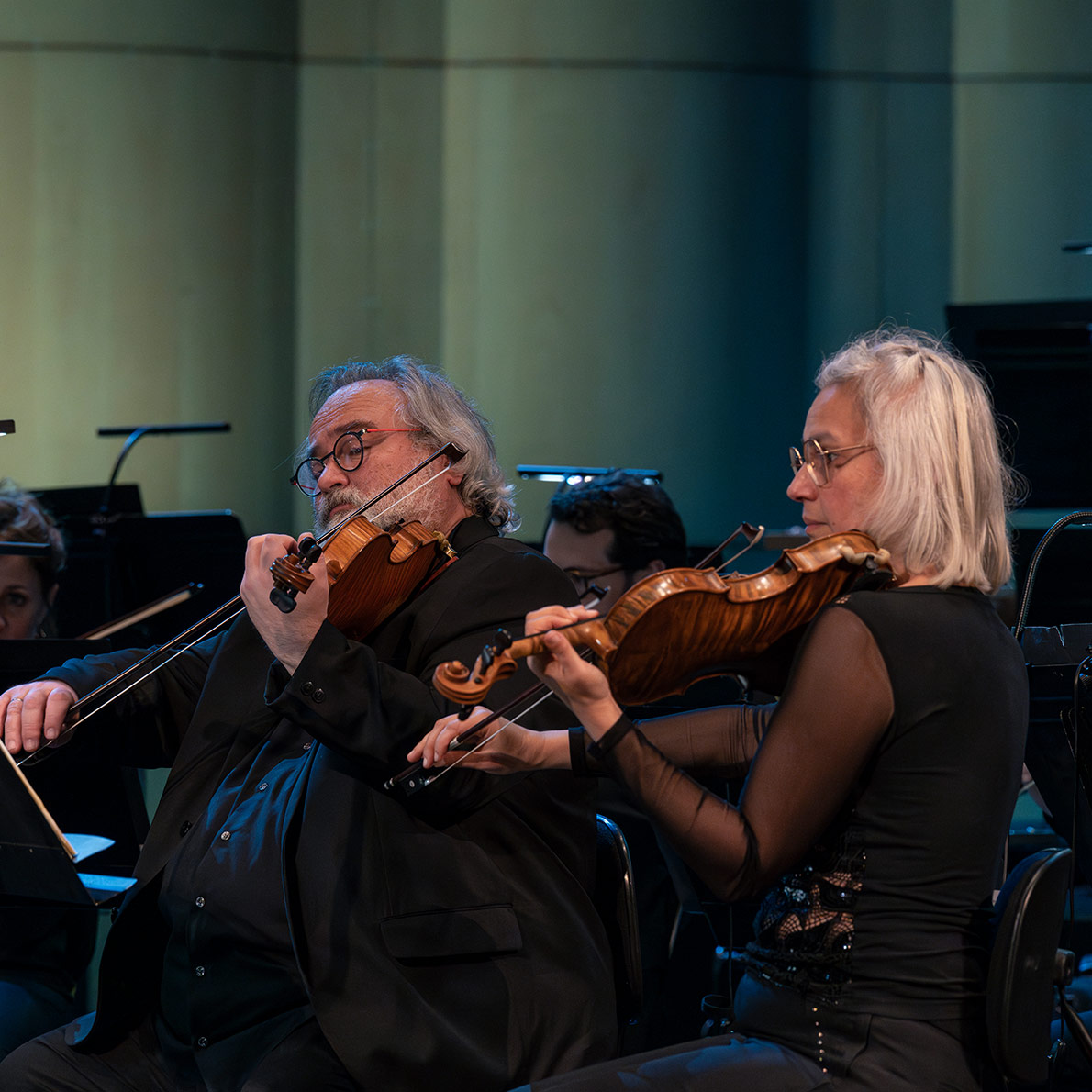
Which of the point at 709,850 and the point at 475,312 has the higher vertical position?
the point at 475,312

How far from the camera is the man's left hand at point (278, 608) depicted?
6.44 ft

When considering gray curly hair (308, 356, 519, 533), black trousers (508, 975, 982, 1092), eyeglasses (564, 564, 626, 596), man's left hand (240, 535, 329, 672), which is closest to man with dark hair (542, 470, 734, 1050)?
eyeglasses (564, 564, 626, 596)

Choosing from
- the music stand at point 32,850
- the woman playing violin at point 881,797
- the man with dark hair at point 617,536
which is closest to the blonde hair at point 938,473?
the woman playing violin at point 881,797

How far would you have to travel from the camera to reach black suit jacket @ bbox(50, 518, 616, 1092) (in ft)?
6.23

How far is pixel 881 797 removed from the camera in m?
1.63

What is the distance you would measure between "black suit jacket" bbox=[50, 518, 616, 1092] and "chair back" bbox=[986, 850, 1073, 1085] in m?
0.61

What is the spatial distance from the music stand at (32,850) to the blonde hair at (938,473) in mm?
1147

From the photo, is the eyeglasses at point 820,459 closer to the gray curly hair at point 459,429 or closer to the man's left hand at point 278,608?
the man's left hand at point 278,608

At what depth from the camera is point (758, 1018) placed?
1685mm

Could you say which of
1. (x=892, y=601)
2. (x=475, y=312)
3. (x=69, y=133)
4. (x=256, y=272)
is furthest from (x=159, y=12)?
(x=892, y=601)

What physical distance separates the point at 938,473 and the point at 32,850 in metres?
1.32

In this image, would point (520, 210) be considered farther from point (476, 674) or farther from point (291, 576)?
point (476, 674)

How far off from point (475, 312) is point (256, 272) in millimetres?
1039

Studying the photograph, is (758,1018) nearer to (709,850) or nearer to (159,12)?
(709,850)
